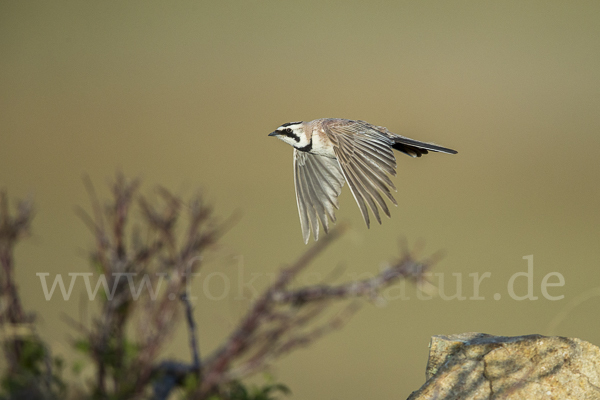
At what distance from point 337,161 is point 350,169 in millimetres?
689

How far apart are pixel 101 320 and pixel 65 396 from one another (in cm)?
17

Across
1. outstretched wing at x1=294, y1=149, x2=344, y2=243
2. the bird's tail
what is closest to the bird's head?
outstretched wing at x1=294, y1=149, x2=344, y2=243

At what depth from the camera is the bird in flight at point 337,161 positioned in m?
3.31

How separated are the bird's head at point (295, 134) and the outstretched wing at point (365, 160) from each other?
20cm

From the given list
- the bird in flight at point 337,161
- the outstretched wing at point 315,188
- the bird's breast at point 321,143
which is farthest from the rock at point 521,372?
the bird's breast at point 321,143

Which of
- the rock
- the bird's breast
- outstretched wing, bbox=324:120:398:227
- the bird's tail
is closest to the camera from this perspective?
the rock

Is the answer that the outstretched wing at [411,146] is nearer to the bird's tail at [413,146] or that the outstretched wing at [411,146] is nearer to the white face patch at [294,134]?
the bird's tail at [413,146]

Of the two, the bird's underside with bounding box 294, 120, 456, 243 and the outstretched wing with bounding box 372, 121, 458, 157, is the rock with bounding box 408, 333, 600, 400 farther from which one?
the outstretched wing with bounding box 372, 121, 458, 157

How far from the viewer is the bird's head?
4.27m

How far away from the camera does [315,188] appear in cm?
447

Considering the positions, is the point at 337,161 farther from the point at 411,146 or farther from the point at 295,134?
the point at 411,146

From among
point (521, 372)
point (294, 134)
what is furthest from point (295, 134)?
point (521, 372)

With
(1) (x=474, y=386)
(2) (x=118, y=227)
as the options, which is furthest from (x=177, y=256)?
(1) (x=474, y=386)

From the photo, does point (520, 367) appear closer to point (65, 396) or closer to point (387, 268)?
point (387, 268)
